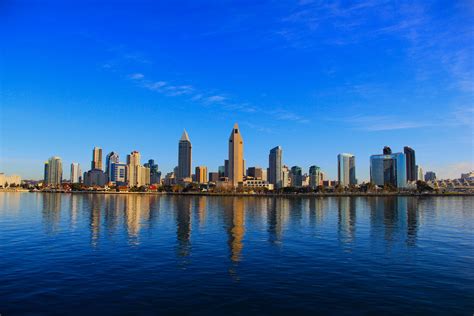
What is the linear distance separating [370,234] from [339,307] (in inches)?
1543

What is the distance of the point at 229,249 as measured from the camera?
150 ft

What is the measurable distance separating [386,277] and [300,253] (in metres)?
12.7

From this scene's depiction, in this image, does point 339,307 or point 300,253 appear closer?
point 339,307

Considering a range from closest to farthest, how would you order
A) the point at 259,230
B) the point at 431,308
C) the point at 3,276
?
the point at 431,308 < the point at 3,276 < the point at 259,230

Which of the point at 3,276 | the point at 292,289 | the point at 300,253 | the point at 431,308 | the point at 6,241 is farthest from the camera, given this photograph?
the point at 6,241

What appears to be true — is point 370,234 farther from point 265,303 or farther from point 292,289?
point 265,303

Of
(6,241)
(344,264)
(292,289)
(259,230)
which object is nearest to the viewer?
(292,289)

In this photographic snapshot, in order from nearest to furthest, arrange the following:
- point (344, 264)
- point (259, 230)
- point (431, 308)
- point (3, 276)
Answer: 1. point (431, 308)
2. point (3, 276)
3. point (344, 264)
4. point (259, 230)

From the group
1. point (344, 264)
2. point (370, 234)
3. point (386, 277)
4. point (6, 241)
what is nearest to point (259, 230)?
point (370, 234)

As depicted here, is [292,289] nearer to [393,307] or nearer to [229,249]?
[393,307]

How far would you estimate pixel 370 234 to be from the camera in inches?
2368

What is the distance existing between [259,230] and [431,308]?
4294 centimetres

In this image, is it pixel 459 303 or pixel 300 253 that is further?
pixel 300 253

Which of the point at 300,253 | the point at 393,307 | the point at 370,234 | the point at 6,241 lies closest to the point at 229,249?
the point at 300,253
